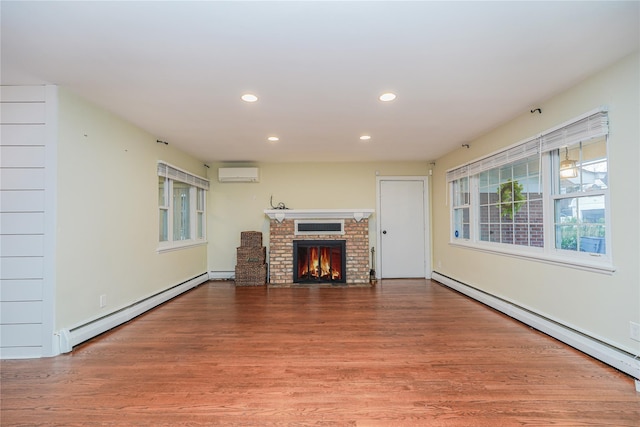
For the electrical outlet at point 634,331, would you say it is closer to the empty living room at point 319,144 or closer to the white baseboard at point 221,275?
the empty living room at point 319,144

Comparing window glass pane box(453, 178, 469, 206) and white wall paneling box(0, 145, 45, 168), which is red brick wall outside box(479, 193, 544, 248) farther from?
white wall paneling box(0, 145, 45, 168)

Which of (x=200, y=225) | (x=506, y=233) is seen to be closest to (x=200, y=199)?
(x=200, y=225)

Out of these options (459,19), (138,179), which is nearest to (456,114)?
(459,19)

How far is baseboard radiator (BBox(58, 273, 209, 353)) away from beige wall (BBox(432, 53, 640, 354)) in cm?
446

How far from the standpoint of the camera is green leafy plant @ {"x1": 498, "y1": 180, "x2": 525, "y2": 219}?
3670 millimetres

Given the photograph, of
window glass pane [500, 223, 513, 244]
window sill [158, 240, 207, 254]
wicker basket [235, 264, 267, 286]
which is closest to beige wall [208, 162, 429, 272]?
window sill [158, 240, 207, 254]

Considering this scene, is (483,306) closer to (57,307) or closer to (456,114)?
(456,114)

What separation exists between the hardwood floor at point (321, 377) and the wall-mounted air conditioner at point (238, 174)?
2959mm

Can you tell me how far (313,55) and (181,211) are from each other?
13.0ft

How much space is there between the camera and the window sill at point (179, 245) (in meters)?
4.40

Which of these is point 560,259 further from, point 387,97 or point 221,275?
point 221,275

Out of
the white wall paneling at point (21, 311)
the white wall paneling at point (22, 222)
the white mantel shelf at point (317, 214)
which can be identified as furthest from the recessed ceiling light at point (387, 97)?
the white wall paneling at point (21, 311)

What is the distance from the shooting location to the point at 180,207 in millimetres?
5164

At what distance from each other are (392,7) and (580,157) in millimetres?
2320
